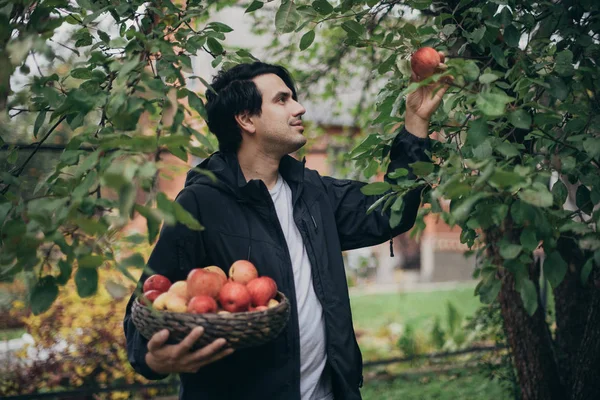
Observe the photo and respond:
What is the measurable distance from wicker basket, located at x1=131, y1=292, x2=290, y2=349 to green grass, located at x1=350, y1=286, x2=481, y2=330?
6.26 meters

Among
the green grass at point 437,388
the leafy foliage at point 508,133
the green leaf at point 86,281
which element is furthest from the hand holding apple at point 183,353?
the green grass at point 437,388

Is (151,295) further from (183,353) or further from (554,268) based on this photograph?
(554,268)

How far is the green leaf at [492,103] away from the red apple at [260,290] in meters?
0.83

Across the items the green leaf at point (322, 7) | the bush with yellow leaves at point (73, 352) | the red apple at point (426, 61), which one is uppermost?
the green leaf at point (322, 7)

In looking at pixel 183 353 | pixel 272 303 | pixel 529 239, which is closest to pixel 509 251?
pixel 529 239

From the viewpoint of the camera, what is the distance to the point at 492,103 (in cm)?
169

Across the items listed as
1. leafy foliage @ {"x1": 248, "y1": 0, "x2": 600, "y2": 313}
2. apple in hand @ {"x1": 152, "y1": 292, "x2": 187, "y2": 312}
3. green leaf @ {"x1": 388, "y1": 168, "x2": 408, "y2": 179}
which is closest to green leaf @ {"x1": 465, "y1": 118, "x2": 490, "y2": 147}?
leafy foliage @ {"x1": 248, "y1": 0, "x2": 600, "y2": 313}

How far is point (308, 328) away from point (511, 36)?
1.35 m

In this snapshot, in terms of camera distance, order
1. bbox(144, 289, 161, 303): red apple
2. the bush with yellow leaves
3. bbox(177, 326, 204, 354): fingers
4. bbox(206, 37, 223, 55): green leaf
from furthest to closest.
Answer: the bush with yellow leaves
bbox(206, 37, 223, 55): green leaf
bbox(144, 289, 161, 303): red apple
bbox(177, 326, 204, 354): fingers

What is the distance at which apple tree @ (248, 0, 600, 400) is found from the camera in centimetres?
171

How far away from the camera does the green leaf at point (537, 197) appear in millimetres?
1504

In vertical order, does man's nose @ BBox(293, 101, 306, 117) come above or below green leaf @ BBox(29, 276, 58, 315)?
above

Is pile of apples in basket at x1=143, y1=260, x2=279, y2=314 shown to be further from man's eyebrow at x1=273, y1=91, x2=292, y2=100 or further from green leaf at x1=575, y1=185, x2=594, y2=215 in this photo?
green leaf at x1=575, y1=185, x2=594, y2=215

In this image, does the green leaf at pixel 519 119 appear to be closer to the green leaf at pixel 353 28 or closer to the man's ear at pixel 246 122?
the green leaf at pixel 353 28
